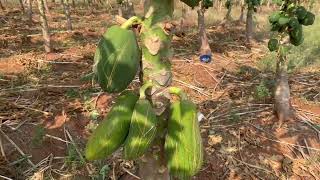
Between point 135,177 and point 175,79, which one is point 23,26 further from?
point 135,177

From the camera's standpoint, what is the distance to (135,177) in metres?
3.85

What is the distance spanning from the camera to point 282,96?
515 cm

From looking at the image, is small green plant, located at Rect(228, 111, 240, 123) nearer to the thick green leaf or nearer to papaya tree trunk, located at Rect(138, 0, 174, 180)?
papaya tree trunk, located at Rect(138, 0, 174, 180)

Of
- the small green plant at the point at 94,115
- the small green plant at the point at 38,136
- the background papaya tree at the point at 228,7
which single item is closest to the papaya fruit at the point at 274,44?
the small green plant at the point at 94,115

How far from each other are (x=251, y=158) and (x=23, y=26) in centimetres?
1233

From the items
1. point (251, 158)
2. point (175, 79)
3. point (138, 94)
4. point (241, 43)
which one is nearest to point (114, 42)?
point (138, 94)

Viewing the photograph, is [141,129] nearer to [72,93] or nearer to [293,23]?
[293,23]

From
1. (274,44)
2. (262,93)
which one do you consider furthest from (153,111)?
(262,93)

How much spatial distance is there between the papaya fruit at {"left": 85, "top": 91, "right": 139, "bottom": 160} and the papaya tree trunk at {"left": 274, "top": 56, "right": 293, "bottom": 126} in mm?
3944

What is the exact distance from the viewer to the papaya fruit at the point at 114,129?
148 cm

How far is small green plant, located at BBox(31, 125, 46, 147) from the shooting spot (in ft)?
14.4

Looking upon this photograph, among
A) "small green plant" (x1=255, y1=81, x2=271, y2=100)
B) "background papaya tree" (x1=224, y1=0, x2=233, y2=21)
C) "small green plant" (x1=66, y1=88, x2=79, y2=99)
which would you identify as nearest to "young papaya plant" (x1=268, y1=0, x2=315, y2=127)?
"small green plant" (x1=255, y1=81, x2=271, y2=100)

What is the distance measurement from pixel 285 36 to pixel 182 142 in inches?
157

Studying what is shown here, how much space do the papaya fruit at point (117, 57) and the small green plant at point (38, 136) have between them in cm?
→ 313
